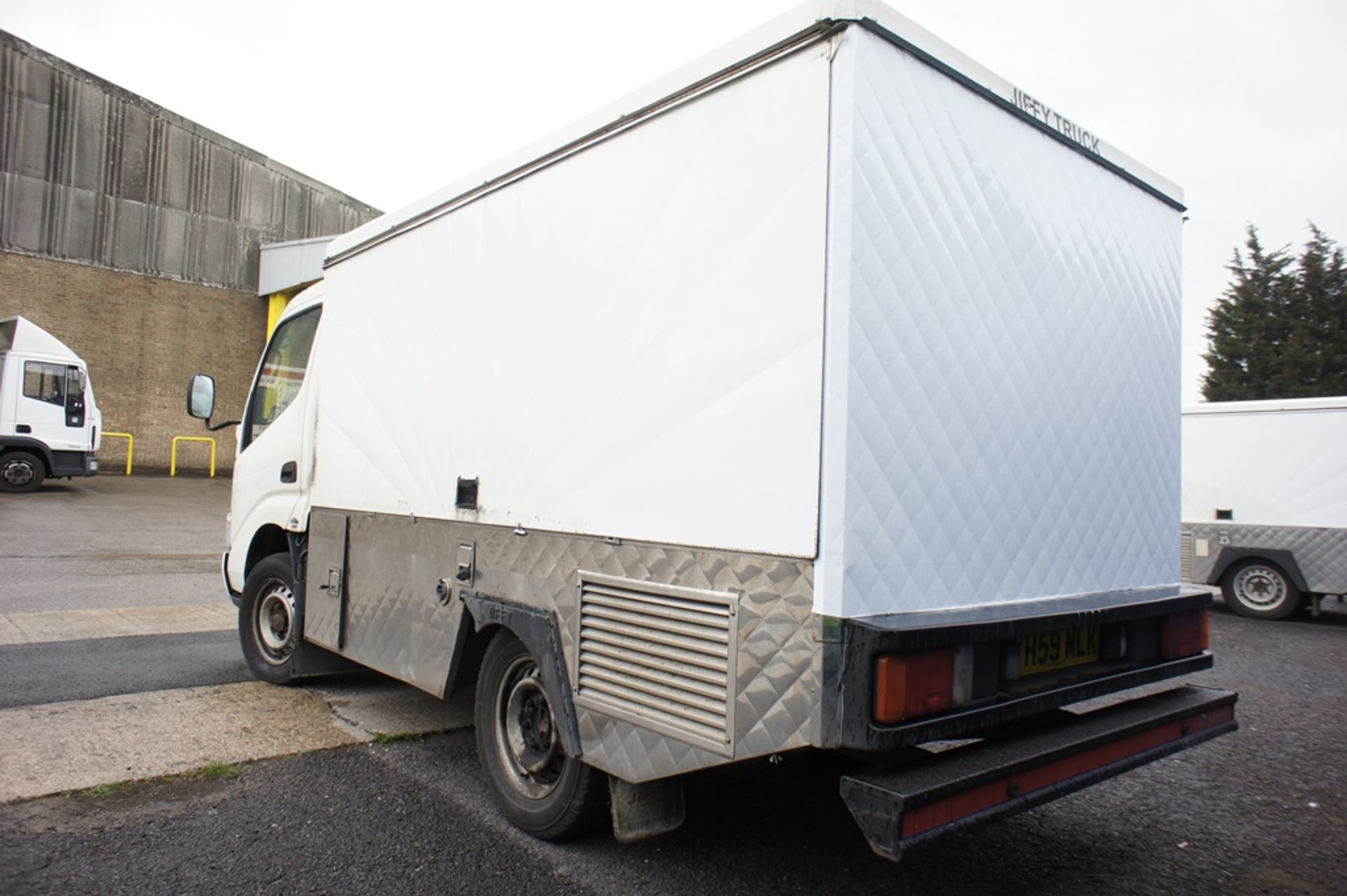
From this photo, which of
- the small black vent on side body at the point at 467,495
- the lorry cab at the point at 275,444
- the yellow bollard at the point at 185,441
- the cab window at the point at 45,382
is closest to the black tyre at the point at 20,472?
the cab window at the point at 45,382

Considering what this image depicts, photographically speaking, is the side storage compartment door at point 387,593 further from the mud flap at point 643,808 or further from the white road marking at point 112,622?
the white road marking at point 112,622

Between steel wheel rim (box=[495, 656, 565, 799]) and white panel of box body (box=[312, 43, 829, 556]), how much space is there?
657 mm

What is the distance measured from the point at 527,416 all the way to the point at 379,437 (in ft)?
4.45

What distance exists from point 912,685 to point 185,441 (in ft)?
89.7

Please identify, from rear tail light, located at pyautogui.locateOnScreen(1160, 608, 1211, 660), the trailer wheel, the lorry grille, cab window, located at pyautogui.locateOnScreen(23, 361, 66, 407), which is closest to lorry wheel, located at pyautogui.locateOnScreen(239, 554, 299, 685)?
the lorry grille

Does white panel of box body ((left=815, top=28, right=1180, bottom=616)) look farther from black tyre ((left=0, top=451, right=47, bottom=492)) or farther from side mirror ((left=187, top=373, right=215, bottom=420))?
black tyre ((left=0, top=451, right=47, bottom=492))

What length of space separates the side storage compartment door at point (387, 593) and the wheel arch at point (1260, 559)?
984 centimetres

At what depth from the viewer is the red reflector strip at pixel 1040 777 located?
2.38 metres

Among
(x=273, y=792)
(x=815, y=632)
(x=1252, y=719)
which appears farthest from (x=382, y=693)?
(x=1252, y=719)

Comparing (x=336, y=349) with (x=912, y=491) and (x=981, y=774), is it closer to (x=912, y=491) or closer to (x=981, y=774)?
(x=912, y=491)

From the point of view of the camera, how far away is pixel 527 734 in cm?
359

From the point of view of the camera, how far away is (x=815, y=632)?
7.96 feet

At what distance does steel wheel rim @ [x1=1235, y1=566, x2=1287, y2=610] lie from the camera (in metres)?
10.1

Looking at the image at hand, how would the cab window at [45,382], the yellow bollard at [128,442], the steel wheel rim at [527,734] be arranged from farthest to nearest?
the yellow bollard at [128,442]
the cab window at [45,382]
the steel wheel rim at [527,734]
